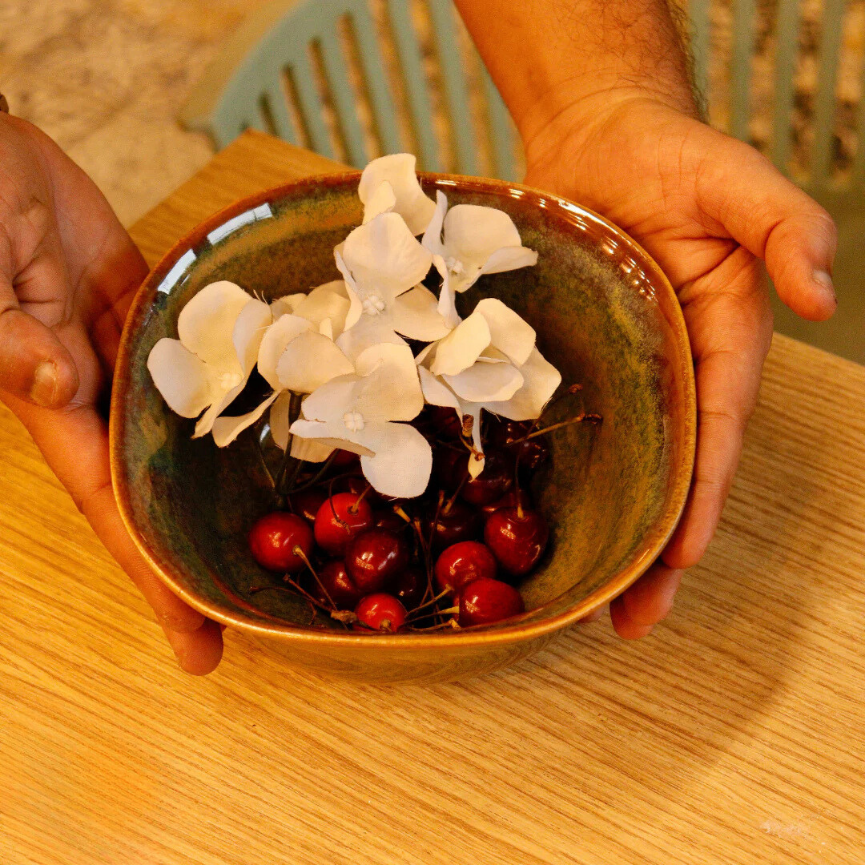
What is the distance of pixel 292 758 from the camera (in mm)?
562

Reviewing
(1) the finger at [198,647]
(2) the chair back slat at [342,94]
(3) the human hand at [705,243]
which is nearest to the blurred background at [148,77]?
(2) the chair back slat at [342,94]

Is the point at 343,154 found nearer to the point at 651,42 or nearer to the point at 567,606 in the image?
the point at 651,42

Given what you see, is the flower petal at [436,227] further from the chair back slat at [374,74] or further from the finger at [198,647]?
the chair back slat at [374,74]

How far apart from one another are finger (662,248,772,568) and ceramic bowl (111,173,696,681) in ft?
0.12

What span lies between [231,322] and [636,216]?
312mm

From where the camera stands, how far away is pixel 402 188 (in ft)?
2.01

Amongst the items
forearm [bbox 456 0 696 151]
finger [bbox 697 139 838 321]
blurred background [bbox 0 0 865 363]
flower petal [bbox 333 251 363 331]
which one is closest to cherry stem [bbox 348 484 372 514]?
flower petal [bbox 333 251 363 331]

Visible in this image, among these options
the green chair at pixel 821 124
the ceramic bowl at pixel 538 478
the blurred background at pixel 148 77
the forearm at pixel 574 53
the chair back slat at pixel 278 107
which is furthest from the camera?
the blurred background at pixel 148 77

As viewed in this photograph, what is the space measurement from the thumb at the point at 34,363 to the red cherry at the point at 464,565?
0.25 m

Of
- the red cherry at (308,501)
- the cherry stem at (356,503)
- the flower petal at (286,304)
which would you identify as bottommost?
the red cherry at (308,501)

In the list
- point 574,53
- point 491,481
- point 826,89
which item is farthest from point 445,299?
point 826,89

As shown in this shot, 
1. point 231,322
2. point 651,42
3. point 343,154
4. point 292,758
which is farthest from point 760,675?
point 343,154

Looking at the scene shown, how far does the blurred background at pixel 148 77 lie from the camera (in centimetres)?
179

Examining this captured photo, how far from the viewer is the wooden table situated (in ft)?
1.74
